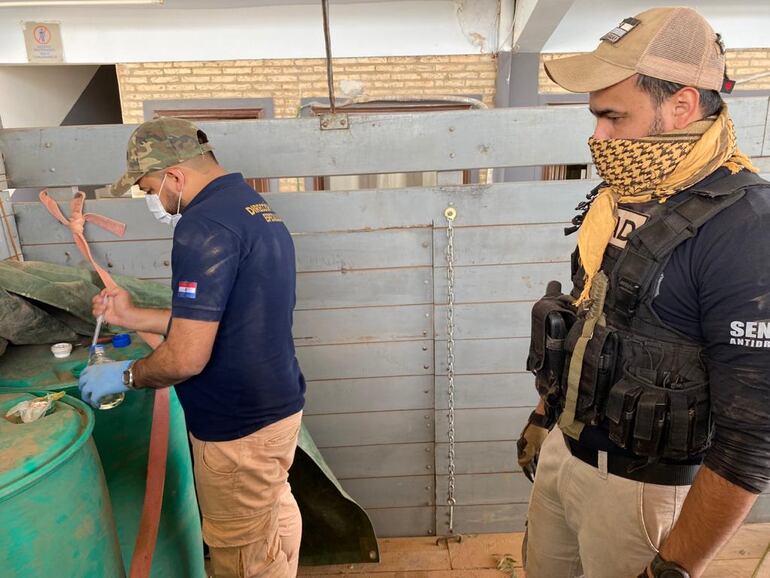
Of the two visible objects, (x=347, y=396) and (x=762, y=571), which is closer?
(x=762, y=571)

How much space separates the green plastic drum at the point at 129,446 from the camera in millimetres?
1659

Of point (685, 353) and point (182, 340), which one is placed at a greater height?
point (685, 353)

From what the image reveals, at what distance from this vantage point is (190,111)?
540 cm

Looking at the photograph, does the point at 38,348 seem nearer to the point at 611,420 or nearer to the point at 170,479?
the point at 170,479

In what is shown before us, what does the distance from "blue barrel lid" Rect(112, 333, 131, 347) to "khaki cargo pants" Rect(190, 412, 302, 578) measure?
43cm

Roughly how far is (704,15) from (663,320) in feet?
17.8

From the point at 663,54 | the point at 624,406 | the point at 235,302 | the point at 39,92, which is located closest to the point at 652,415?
the point at 624,406

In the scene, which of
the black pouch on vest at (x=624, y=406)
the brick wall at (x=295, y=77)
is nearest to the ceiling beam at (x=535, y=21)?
the brick wall at (x=295, y=77)

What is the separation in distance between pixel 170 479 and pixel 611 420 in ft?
5.01

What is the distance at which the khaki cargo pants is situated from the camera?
1.76m

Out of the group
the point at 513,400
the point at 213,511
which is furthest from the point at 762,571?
the point at 213,511

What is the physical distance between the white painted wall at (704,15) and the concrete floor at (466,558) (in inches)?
178

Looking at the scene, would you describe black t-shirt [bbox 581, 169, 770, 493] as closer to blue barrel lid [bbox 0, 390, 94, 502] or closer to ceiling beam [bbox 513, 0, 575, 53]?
blue barrel lid [bbox 0, 390, 94, 502]

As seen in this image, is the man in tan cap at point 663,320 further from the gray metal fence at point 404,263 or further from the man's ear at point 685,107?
the gray metal fence at point 404,263
